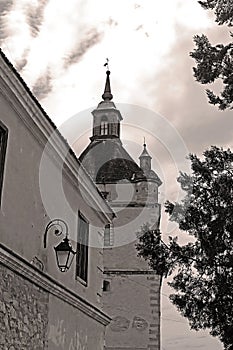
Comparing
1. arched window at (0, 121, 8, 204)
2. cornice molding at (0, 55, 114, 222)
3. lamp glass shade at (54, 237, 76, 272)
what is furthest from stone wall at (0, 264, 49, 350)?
cornice molding at (0, 55, 114, 222)

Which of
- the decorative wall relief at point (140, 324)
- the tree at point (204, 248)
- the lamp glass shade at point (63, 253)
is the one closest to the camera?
the lamp glass shade at point (63, 253)

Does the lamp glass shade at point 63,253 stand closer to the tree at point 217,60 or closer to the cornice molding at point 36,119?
the cornice molding at point 36,119

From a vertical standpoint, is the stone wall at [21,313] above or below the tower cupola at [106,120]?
below

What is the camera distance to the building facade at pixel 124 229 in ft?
98.2

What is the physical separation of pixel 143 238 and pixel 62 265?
320 centimetres

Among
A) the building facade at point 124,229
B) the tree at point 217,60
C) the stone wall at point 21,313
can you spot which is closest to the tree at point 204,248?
the tree at point 217,60

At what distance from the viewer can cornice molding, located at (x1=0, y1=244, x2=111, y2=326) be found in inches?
330

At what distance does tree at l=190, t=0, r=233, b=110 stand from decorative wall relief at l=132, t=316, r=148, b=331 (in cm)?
1949

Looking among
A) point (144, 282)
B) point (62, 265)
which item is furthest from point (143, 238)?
point (144, 282)

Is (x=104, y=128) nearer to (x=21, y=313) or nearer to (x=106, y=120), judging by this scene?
(x=106, y=120)

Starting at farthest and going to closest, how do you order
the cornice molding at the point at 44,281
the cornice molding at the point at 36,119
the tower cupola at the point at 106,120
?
the tower cupola at the point at 106,120 < the cornice molding at the point at 36,119 < the cornice molding at the point at 44,281

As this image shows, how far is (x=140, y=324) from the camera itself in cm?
2997

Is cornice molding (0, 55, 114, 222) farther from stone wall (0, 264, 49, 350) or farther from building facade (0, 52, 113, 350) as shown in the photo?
stone wall (0, 264, 49, 350)

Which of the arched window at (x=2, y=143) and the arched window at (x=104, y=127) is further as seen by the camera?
the arched window at (x=104, y=127)
